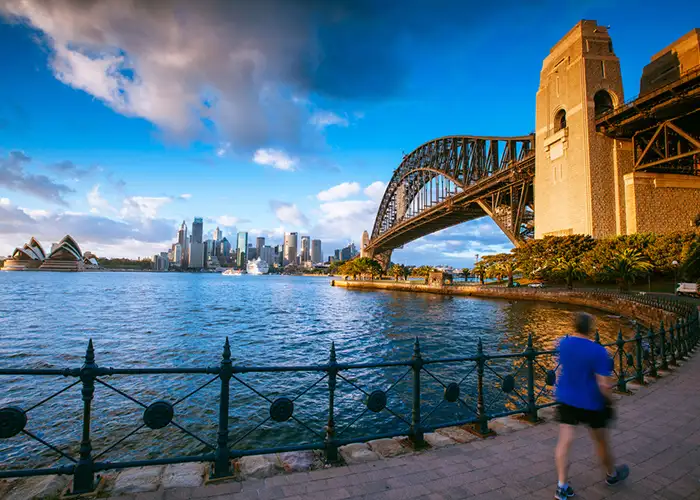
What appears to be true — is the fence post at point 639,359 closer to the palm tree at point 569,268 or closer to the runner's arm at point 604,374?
the runner's arm at point 604,374

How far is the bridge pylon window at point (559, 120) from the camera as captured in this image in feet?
159

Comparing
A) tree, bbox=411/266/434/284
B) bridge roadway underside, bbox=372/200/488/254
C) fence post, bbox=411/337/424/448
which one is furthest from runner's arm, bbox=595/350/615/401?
tree, bbox=411/266/434/284

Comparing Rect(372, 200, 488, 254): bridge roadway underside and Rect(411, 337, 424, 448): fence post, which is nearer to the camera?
Rect(411, 337, 424, 448): fence post

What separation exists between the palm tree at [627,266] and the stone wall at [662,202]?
652cm

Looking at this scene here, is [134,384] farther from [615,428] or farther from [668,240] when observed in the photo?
[668,240]

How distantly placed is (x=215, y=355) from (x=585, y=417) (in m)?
15.6

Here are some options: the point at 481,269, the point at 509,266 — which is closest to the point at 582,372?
the point at 509,266

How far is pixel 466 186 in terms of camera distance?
68.6 m

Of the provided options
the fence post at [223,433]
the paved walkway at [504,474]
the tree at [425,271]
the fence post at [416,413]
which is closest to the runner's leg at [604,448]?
the paved walkway at [504,474]

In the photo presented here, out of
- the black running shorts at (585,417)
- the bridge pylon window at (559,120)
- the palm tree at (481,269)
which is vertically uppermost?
the bridge pylon window at (559,120)

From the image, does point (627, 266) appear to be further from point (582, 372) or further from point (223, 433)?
point (223, 433)

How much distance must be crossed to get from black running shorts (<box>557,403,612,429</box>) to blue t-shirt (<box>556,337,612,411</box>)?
0.05 meters

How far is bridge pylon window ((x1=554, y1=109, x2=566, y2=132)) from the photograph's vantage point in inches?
1905

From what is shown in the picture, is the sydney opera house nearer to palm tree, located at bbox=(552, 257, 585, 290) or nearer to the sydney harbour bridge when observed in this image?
the sydney harbour bridge
